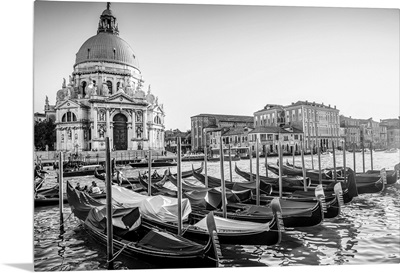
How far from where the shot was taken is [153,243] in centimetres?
244

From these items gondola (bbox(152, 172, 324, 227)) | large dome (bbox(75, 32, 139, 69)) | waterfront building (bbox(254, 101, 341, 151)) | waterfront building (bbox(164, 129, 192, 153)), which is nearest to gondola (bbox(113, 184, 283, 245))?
gondola (bbox(152, 172, 324, 227))

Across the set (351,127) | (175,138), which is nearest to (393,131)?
(351,127)

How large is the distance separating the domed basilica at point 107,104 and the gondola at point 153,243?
83 cm

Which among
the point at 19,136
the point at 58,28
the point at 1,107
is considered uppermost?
the point at 58,28

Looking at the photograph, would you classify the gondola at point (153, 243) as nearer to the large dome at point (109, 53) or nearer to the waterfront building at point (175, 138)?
the waterfront building at point (175, 138)

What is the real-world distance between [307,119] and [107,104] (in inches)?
179

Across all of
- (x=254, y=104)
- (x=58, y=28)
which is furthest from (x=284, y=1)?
(x=58, y=28)

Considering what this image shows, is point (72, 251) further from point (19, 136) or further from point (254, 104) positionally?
point (254, 104)

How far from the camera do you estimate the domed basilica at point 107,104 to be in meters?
4.05

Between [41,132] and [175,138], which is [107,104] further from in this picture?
[41,132]

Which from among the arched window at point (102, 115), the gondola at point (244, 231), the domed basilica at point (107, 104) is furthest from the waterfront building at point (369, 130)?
the arched window at point (102, 115)

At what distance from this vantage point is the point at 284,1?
2840mm

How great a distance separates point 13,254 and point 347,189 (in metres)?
3.22

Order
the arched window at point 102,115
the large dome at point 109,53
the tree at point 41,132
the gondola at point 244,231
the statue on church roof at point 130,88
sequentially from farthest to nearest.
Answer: the statue on church roof at point 130,88, the arched window at point 102,115, the large dome at point 109,53, the tree at point 41,132, the gondola at point 244,231
